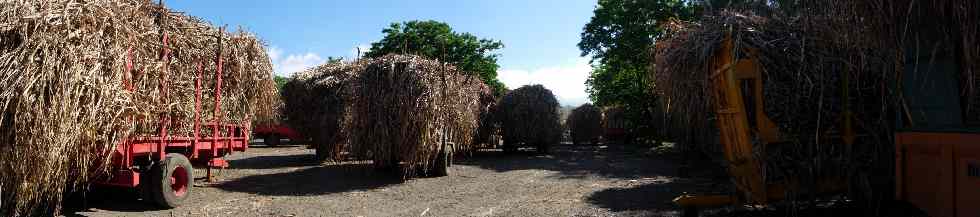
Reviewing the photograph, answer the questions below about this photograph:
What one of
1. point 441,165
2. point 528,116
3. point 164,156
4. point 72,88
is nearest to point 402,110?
point 441,165

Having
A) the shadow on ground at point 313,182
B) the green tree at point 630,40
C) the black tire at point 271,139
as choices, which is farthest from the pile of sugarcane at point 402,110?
the black tire at point 271,139

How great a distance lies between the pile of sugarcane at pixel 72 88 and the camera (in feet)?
17.7

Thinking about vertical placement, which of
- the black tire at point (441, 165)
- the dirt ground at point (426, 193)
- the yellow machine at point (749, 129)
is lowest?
the dirt ground at point (426, 193)

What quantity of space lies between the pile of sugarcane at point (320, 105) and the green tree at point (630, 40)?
12846mm

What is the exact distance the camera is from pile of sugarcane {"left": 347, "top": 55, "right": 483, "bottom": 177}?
35.4ft

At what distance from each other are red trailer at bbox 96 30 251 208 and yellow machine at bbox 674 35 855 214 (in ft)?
21.8

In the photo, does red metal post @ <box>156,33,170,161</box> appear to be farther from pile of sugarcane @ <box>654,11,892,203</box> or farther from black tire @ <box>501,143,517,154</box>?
black tire @ <box>501,143,517,154</box>

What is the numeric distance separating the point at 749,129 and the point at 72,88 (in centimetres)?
688

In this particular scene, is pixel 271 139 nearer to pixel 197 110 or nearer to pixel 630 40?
pixel 630 40

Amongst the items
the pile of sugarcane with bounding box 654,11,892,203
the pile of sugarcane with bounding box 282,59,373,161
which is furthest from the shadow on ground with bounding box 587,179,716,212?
the pile of sugarcane with bounding box 282,59,373,161

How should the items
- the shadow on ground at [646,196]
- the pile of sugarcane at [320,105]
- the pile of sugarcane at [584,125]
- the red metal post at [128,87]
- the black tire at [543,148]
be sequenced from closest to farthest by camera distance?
the red metal post at [128,87]
the shadow on ground at [646,196]
the pile of sugarcane at [320,105]
the black tire at [543,148]
the pile of sugarcane at [584,125]

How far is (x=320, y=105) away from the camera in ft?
50.5

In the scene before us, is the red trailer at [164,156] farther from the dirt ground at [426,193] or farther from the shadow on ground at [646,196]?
the shadow on ground at [646,196]

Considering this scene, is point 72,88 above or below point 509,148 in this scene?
above
